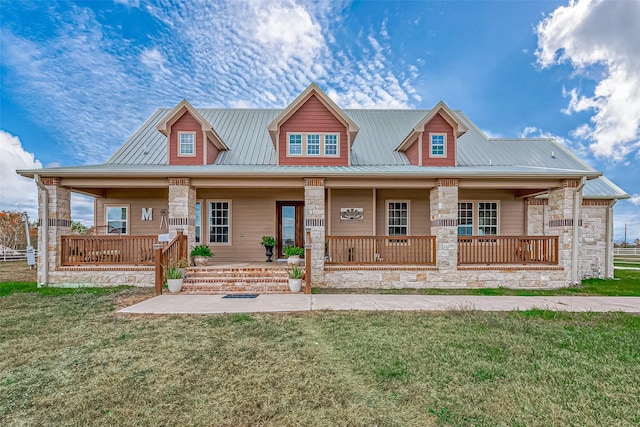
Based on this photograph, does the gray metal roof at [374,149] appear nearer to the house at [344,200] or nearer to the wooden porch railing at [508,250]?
the house at [344,200]

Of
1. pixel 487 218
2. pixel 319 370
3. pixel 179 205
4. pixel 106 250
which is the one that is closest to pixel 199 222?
pixel 179 205

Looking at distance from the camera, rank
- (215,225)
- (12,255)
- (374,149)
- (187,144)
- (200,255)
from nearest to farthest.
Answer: (200,255)
(187,144)
(215,225)
(374,149)
(12,255)

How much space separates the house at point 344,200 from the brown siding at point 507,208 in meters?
0.06

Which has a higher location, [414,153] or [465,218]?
[414,153]

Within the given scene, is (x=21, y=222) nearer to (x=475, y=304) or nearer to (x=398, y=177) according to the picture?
(x=398, y=177)

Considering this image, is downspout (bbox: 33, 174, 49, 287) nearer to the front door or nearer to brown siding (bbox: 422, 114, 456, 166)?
the front door

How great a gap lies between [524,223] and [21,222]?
36.5 m

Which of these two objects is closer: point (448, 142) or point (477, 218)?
point (448, 142)

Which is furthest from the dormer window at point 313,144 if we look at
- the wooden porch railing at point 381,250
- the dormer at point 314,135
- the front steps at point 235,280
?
the front steps at point 235,280

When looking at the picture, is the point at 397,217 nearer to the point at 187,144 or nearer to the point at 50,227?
the point at 187,144

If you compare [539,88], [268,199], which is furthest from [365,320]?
[539,88]

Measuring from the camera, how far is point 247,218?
473 inches

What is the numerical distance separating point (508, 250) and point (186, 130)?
40.5 ft

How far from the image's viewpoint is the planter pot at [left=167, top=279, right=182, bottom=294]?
8422 mm
